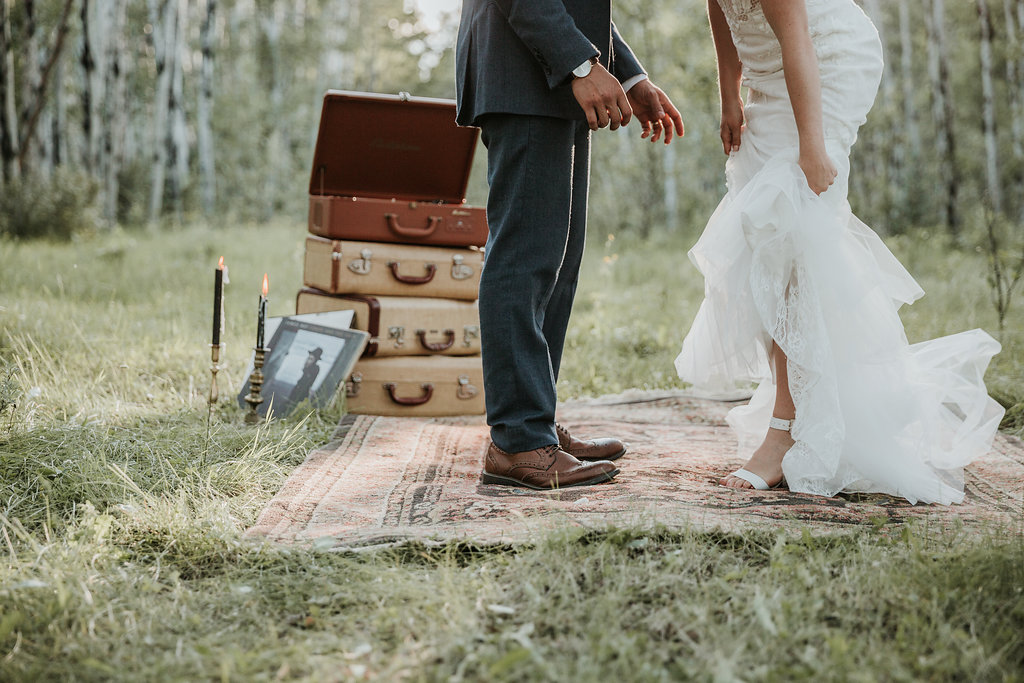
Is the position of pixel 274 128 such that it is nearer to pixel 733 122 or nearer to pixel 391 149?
pixel 391 149

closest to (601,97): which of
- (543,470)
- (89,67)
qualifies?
(543,470)

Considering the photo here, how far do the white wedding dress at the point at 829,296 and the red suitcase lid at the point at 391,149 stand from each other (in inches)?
56.3

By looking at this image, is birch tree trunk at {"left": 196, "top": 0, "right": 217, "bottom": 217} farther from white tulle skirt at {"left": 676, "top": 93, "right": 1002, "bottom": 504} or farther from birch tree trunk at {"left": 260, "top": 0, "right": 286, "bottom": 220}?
white tulle skirt at {"left": 676, "top": 93, "right": 1002, "bottom": 504}

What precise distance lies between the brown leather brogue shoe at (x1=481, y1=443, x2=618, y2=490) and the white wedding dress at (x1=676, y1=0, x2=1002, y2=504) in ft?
1.76

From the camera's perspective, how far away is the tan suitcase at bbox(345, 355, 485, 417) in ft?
11.6

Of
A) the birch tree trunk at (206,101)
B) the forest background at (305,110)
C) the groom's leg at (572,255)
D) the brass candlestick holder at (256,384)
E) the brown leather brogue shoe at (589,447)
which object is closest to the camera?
the groom's leg at (572,255)

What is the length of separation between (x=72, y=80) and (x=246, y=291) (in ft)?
53.3

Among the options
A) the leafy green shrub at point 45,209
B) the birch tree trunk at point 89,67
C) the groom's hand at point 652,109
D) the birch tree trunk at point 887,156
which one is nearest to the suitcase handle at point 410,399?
the groom's hand at point 652,109

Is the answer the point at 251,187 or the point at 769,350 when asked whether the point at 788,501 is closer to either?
the point at 769,350

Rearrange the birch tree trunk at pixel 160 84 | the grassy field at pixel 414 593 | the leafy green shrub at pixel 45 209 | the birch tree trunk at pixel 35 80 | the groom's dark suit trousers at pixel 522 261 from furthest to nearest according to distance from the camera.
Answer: the birch tree trunk at pixel 160 84
the birch tree trunk at pixel 35 80
the leafy green shrub at pixel 45 209
the groom's dark suit trousers at pixel 522 261
the grassy field at pixel 414 593

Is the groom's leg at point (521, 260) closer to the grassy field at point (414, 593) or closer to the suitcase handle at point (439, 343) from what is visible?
the grassy field at point (414, 593)

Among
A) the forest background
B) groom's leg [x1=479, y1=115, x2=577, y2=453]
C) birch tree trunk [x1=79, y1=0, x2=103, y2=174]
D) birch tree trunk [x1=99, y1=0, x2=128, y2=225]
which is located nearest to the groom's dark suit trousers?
groom's leg [x1=479, y1=115, x2=577, y2=453]

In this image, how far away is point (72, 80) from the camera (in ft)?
64.4

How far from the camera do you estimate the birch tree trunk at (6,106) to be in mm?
9758
